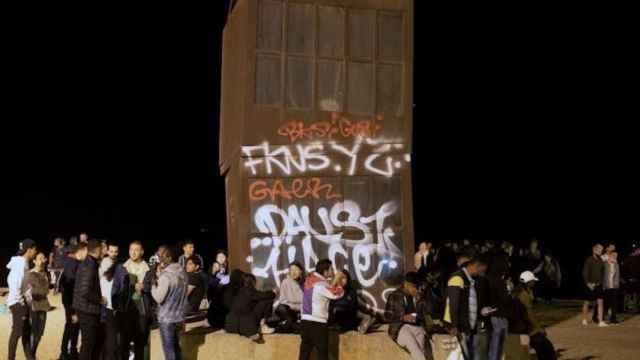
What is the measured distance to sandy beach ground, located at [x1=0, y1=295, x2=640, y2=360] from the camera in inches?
558

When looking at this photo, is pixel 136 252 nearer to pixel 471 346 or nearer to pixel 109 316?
pixel 109 316

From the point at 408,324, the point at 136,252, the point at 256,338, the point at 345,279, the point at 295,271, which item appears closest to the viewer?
the point at 136,252

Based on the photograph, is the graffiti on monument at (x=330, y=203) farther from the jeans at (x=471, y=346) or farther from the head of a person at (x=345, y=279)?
the jeans at (x=471, y=346)

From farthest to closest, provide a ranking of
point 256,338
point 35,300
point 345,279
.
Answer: point 345,279 < point 35,300 < point 256,338

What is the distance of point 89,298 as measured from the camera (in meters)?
11.1

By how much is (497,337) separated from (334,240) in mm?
3573

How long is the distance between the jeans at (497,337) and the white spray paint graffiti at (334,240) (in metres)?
2.94

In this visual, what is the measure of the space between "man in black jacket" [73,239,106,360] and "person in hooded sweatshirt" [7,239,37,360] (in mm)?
1673

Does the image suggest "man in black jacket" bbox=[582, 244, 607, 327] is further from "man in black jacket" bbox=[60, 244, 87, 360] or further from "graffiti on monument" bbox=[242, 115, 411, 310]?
"man in black jacket" bbox=[60, 244, 87, 360]

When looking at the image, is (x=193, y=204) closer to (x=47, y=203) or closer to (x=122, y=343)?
(x=47, y=203)

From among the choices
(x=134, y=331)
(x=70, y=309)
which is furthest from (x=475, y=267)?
(x=70, y=309)

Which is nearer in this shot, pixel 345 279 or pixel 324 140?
pixel 345 279

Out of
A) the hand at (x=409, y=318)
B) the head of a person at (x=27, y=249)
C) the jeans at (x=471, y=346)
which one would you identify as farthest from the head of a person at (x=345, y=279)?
the head of a person at (x=27, y=249)

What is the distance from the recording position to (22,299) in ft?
41.2
